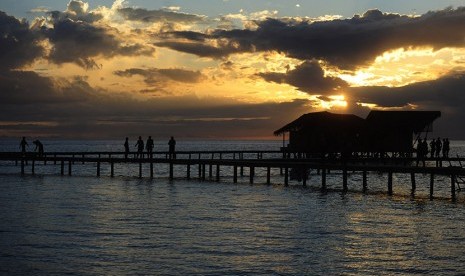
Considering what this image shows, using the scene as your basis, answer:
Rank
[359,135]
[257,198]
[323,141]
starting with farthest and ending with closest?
[359,135] → [323,141] → [257,198]

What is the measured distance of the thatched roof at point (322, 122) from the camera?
50.8 meters

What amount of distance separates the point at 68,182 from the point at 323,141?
18.2 m

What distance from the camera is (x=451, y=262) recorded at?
1524cm

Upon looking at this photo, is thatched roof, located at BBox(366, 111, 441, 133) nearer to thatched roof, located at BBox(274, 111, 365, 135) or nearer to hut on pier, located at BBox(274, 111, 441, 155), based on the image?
hut on pier, located at BBox(274, 111, 441, 155)

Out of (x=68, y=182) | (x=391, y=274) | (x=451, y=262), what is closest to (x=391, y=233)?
(x=451, y=262)

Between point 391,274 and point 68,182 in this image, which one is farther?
point 68,182

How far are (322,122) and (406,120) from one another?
25.7ft

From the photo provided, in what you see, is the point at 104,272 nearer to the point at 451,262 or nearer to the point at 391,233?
the point at 451,262

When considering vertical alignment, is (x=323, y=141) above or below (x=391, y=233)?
above

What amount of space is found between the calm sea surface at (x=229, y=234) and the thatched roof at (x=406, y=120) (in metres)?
21.4

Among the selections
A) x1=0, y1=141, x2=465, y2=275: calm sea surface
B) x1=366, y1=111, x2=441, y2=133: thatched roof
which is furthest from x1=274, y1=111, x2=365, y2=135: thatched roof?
x1=0, y1=141, x2=465, y2=275: calm sea surface

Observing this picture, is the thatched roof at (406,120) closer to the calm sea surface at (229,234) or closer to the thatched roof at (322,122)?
the thatched roof at (322,122)

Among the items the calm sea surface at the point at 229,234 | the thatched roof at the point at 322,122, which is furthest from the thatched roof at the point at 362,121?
the calm sea surface at the point at 229,234

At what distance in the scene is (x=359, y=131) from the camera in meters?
52.0
